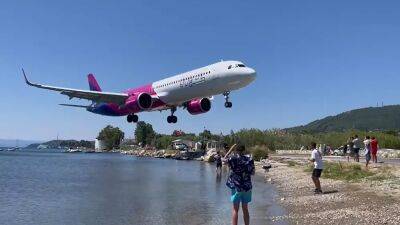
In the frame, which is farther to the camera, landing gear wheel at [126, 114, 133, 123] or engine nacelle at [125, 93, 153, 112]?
landing gear wheel at [126, 114, 133, 123]

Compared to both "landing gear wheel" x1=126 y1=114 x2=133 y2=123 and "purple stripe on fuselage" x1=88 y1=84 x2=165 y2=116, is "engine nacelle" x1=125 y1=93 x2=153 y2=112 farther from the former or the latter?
"landing gear wheel" x1=126 y1=114 x2=133 y2=123

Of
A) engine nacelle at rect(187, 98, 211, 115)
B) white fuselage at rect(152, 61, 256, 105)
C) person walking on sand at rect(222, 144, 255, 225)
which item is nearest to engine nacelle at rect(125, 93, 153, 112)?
white fuselage at rect(152, 61, 256, 105)

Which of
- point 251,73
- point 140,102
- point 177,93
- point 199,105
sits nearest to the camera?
point 251,73

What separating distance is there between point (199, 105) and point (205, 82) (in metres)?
5.27

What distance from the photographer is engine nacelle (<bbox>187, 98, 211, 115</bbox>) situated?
44.9m

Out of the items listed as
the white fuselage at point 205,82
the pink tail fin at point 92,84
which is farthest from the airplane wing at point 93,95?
the pink tail fin at point 92,84

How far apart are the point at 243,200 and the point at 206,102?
106 feet

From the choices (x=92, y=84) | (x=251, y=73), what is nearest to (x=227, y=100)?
(x=251, y=73)

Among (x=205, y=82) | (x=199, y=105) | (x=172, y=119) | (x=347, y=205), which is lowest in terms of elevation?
(x=347, y=205)

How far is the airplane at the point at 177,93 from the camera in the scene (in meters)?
38.7

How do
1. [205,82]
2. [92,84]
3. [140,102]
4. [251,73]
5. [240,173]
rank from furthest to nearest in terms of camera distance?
[92,84], [140,102], [205,82], [251,73], [240,173]

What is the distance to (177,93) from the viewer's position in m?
42.5

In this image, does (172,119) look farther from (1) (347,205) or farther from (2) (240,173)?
(2) (240,173)

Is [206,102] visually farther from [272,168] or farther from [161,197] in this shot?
[161,197]
